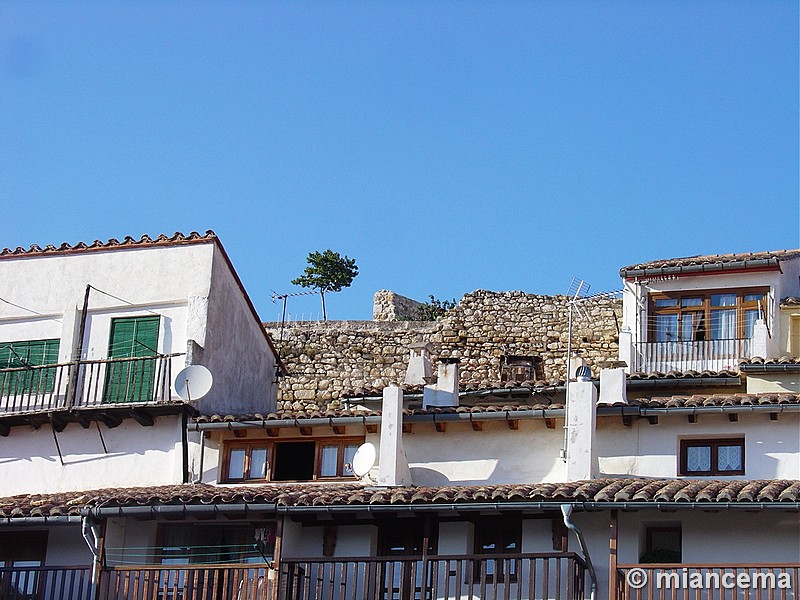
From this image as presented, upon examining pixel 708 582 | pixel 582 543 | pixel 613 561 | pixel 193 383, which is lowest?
pixel 708 582

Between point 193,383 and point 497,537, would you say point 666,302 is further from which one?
point 497,537

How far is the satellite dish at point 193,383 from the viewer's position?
26.5 metres

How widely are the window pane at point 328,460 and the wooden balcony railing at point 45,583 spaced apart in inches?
166

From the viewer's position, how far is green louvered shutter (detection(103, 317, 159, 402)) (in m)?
28.0

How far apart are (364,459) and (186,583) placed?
3.47m

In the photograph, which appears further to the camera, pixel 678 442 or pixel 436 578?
pixel 678 442

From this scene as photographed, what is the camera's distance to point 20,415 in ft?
91.4

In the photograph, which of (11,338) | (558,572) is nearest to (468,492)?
(558,572)

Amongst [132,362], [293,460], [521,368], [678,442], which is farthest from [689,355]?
[132,362]

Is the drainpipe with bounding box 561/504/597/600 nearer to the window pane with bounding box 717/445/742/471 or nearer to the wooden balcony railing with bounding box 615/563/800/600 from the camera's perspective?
the wooden balcony railing with bounding box 615/563/800/600

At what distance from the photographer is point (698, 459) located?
24.6 metres

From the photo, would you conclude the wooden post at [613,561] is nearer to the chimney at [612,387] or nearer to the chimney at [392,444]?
the chimney at [612,387]

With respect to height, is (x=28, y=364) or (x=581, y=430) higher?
(x=28, y=364)

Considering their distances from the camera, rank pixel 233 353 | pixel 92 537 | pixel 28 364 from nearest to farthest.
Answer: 1. pixel 92 537
2. pixel 28 364
3. pixel 233 353
